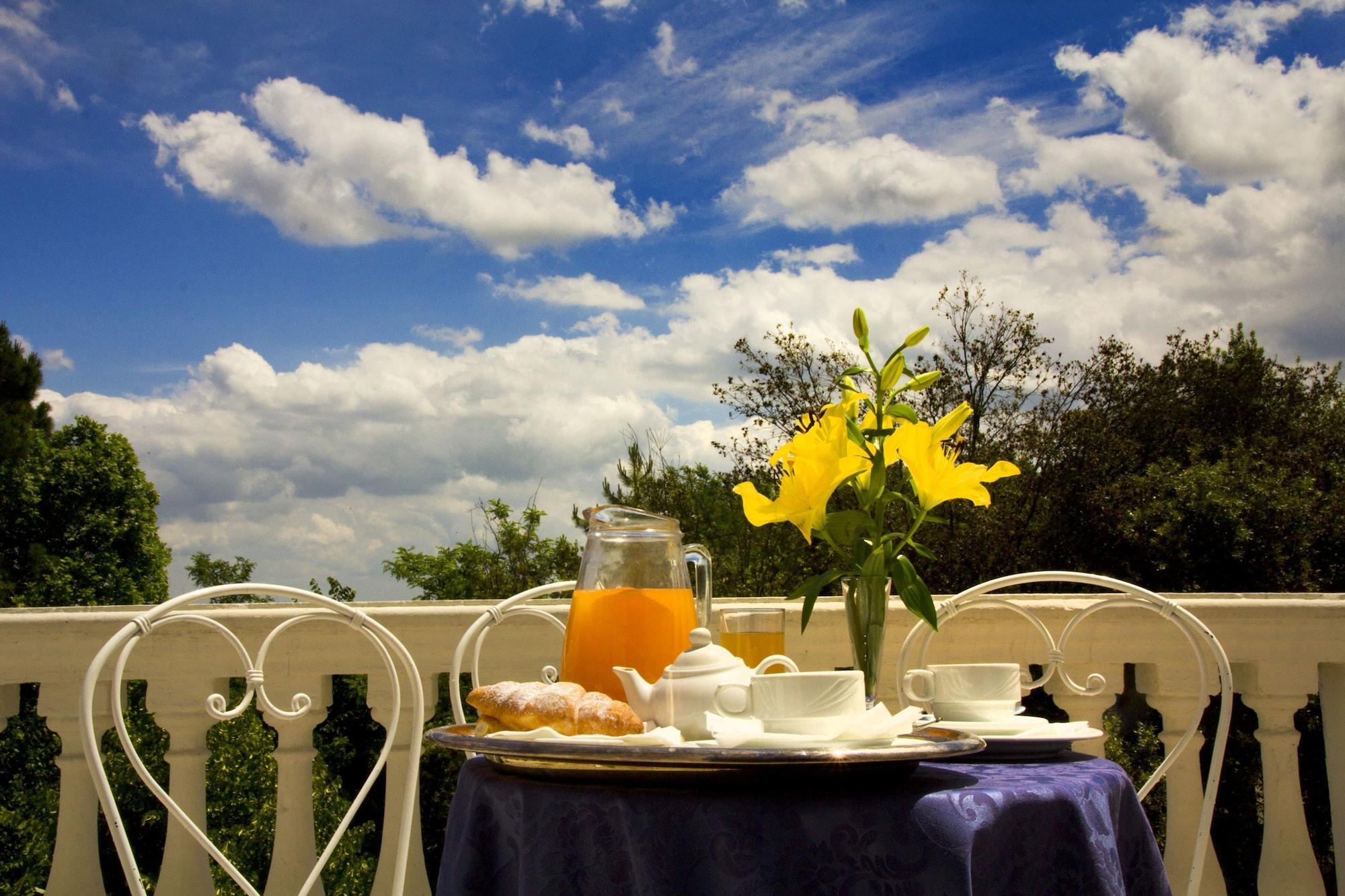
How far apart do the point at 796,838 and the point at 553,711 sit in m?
0.31

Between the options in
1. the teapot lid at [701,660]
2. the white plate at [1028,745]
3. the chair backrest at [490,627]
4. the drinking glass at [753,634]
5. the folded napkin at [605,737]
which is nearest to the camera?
the folded napkin at [605,737]

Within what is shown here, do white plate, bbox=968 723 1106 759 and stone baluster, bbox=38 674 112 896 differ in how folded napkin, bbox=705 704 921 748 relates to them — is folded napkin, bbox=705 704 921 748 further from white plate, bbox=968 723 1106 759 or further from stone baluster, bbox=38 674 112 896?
stone baluster, bbox=38 674 112 896

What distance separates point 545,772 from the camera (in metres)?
1.06

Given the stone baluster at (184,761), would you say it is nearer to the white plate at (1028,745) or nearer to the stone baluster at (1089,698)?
the white plate at (1028,745)

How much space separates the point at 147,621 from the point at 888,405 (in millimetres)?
1101

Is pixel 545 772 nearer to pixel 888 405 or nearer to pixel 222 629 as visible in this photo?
pixel 888 405

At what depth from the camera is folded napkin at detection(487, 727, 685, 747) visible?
103 cm

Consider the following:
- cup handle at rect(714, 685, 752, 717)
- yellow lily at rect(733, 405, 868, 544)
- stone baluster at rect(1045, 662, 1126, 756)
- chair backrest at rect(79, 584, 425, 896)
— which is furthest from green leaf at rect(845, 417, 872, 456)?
stone baluster at rect(1045, 662, 1126, 756)

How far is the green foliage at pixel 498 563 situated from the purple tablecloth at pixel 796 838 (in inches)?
391

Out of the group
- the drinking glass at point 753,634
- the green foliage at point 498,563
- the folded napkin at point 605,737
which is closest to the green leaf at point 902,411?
the drinking glass at point 753,634

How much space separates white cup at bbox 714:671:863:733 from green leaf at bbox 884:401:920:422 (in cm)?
40

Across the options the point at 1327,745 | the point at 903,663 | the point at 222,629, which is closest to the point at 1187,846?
Result: the point at 1327,745

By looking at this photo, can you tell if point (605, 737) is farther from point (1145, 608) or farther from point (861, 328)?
point (1145, 608)

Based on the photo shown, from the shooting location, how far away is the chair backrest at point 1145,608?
69.2 inches
